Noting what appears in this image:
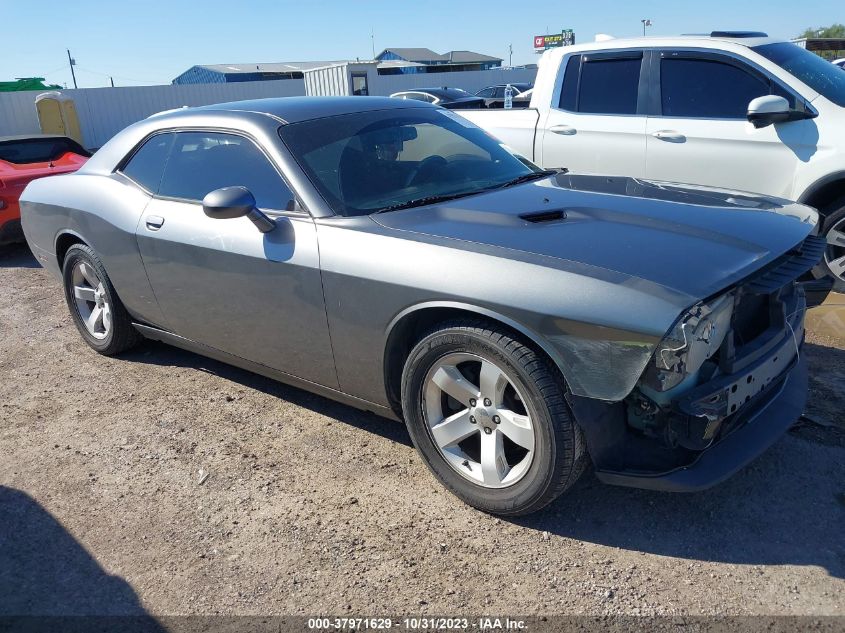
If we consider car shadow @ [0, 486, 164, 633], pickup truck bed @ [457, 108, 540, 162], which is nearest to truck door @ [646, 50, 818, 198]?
pickup truck bed @ [457, 108, 540, 162]

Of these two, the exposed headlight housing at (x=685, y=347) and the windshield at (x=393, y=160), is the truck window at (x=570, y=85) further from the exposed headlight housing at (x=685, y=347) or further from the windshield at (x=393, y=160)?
the exposed headlight housing at (x=685, y=347)

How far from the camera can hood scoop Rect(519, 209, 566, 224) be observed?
2.98m

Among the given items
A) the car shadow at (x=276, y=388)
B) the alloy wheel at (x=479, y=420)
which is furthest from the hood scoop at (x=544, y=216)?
the car shadow at (x=276, y=388)

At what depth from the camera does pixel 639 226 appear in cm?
286

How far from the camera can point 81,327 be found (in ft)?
16.4

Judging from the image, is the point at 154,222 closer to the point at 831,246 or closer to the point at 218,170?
the point at 218,170

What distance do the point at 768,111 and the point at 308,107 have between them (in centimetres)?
320

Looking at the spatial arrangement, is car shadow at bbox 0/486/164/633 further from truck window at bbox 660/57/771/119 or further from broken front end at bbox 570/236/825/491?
truck window at bbox 660/57/771/119

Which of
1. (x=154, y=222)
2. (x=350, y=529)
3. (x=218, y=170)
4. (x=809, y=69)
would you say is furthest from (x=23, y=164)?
(x=809, y=69)

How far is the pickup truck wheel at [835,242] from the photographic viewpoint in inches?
198

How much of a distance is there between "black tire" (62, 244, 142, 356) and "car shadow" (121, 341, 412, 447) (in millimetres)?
154

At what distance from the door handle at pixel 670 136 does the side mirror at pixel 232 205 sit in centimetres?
360

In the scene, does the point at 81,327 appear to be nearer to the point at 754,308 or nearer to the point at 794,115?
the point at 754,308

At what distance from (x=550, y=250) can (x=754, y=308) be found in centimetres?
91
